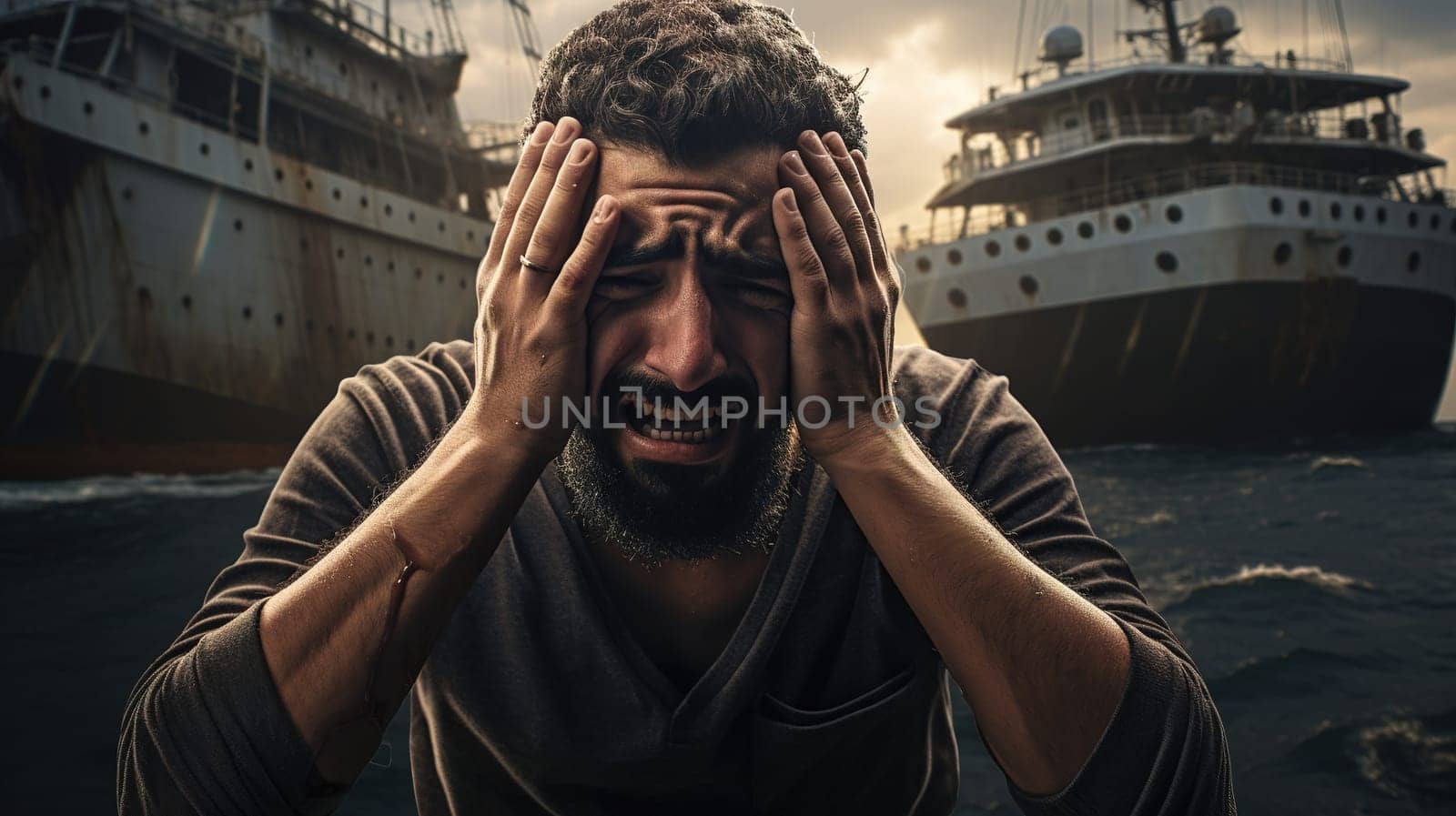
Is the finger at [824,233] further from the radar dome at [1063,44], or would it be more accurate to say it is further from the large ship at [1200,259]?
the radar dome at [1063,44]

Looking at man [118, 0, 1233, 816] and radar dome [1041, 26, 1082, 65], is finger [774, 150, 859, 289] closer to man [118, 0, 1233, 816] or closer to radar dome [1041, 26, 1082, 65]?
man [118, 0, 1233, 816]

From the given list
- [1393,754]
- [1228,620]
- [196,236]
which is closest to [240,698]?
[1393,754]

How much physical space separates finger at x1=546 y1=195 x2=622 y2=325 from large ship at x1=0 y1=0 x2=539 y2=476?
1845 centimetres

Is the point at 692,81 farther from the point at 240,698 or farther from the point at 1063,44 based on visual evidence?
the point at 1063,44

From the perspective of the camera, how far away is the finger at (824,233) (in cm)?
180

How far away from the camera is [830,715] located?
1.91 metres

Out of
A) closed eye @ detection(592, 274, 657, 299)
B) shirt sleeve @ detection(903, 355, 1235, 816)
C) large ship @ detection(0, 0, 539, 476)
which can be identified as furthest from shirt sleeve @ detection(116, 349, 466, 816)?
large ship @ detection(0, 0, 539, 476)

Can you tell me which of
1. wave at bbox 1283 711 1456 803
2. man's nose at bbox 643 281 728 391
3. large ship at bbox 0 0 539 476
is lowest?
wave at bbox 1283 711 1456 803

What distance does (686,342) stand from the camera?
1766 mm

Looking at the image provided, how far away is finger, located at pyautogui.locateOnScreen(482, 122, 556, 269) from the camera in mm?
1860

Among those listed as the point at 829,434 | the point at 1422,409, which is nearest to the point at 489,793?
the point at 829,434

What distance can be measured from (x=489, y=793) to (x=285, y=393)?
756 inches

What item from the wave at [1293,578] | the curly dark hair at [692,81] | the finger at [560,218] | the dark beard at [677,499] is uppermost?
the curly dark hair at [692,81]

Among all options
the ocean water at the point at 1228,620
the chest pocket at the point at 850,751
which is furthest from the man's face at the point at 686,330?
the ocean water at the point at 1228,620
